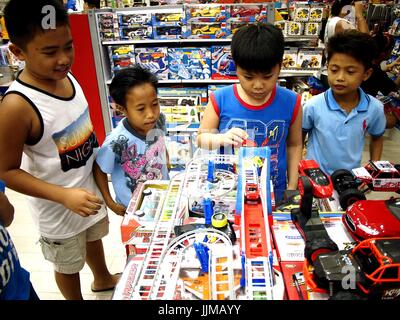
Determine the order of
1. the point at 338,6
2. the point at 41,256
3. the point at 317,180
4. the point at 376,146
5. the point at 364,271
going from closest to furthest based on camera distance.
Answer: the point at 364,271 → the point at 317,180 → the point at 376,146 → the point at 41,256 → the point at 338,6

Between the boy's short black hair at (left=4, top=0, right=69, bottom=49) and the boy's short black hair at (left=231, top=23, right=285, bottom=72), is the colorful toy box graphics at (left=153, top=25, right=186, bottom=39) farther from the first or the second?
the boy's short black hair at (left=4, top=0, right=69, bottom=49)

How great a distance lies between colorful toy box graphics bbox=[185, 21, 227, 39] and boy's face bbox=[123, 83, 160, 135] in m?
1.78

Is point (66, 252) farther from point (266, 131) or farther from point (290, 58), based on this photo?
point (290, 58)

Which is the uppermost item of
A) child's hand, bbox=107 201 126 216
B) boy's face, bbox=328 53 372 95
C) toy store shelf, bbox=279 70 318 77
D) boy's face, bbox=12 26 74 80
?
boy's face, bbox=12 26 74 80

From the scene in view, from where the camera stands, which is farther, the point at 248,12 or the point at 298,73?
the point at 298,73

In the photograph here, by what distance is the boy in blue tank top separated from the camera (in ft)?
3.97

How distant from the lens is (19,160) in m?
1.14

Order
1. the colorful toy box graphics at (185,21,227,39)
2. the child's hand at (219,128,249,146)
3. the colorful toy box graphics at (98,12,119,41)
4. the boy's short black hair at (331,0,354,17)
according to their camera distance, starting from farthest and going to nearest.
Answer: the colorful toy box graphics at (98,12,119,41)
the colorful toy box graphics at (185,21,227,39)
the boy's short black hair at (331,0,354,17)
the child's hand at (219,128,249,146)

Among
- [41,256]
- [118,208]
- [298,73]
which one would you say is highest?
[298,73]

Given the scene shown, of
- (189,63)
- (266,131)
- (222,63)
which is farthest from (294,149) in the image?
(189,63)

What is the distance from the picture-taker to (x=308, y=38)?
10.0 ft

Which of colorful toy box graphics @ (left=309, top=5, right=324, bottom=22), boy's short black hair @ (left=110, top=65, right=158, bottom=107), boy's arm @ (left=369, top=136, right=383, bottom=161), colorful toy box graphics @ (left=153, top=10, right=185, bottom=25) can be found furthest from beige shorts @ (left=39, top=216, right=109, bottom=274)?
colorful toy box graphics @ (left=309, top=5, right=324, bottom=22)

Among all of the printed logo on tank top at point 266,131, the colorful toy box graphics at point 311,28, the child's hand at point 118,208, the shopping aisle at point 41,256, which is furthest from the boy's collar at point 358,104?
the colorful toy box graphics at point 311,28

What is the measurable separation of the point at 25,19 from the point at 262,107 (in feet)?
2.86
